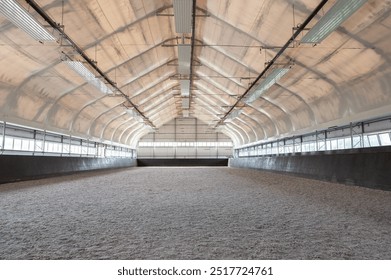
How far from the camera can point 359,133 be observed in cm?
1416

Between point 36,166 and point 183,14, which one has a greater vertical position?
point 183,14

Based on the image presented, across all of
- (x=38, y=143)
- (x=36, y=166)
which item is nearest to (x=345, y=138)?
(x=36, y=166)

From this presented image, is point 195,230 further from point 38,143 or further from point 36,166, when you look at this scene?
point 38,143

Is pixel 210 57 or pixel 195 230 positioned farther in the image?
pixel 210 57

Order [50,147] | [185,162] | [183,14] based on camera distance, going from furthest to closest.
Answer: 1. [185,162]
2. [50,147]
3. [183,14]

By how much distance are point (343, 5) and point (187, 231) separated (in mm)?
6489

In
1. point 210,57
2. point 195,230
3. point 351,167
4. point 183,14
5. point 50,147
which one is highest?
point 210,57

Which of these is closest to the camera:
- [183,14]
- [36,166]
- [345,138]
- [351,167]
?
[183,14]

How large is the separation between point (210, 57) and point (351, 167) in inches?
419

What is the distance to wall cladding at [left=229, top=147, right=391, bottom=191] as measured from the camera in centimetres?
826

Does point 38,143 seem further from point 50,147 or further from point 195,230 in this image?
point 195,230

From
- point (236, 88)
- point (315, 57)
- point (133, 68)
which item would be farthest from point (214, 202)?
point (236, 88)

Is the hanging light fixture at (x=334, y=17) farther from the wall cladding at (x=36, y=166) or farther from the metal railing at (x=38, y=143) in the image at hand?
the metal railing at (x=38, y=143)

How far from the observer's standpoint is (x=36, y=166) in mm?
13055
